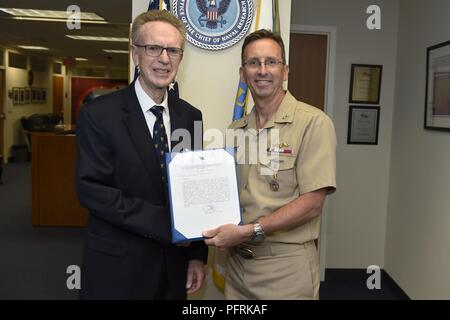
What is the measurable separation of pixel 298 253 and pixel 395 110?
2.71 metres

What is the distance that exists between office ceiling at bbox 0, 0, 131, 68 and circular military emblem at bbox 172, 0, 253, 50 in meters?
3.35

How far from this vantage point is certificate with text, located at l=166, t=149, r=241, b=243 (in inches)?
57.1

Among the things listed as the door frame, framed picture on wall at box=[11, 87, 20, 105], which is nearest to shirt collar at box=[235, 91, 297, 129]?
the door frame

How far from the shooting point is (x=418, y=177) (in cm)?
341

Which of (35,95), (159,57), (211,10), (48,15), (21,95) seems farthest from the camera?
(35,95)

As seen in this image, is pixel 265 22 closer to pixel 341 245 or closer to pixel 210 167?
pixel 210 167

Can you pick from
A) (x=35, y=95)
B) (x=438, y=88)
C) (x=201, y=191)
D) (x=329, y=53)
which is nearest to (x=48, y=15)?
(x=329, y=53)

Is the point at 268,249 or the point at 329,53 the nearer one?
the point at 268,249

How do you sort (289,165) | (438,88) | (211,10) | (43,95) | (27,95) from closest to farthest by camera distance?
(289,165)
(211,10)
(438,88)
(27,95)
(43,95)

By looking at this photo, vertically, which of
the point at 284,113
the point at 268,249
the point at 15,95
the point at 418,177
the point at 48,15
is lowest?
the point at 268,249

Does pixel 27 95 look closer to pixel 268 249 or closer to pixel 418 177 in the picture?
pixel 418 177

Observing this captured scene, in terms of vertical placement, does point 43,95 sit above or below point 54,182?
above

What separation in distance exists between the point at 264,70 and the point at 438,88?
6.64ft
